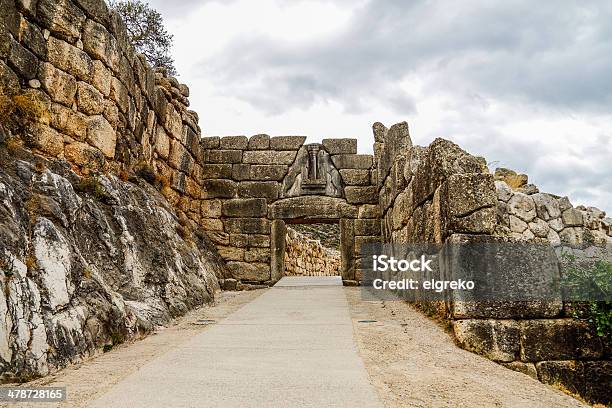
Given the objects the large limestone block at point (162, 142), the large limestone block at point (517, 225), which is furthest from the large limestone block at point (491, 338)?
the large limestone block at point (162, 142)

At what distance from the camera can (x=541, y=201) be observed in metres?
7.43

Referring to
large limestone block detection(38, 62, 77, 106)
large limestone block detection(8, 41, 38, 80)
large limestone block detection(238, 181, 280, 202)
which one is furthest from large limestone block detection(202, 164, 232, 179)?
large limestone block detection(8, 41, 38, 80)

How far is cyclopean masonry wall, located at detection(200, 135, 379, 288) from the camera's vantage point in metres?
10.5

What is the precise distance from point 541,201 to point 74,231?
646cm

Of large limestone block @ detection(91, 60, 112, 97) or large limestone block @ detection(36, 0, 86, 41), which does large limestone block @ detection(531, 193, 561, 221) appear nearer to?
large limestone block @ detection(91, 60, 112, 97)

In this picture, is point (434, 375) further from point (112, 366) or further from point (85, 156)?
point (85, 156)

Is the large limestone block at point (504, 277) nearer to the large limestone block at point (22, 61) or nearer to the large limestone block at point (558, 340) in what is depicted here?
the large limestone block at point (558, 340)

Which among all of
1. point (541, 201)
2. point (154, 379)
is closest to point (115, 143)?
point (154, 379)

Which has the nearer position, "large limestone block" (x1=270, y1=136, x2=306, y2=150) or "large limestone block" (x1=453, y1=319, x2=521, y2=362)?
"large limestone block" (x1=453, y1=319, x2=521, y2=362)

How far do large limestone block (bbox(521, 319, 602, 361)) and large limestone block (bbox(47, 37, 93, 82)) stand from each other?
546 cm

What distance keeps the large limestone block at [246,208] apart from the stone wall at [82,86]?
246cm

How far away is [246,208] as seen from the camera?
10.7m

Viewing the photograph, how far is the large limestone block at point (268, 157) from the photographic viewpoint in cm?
1086

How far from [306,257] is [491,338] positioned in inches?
542
